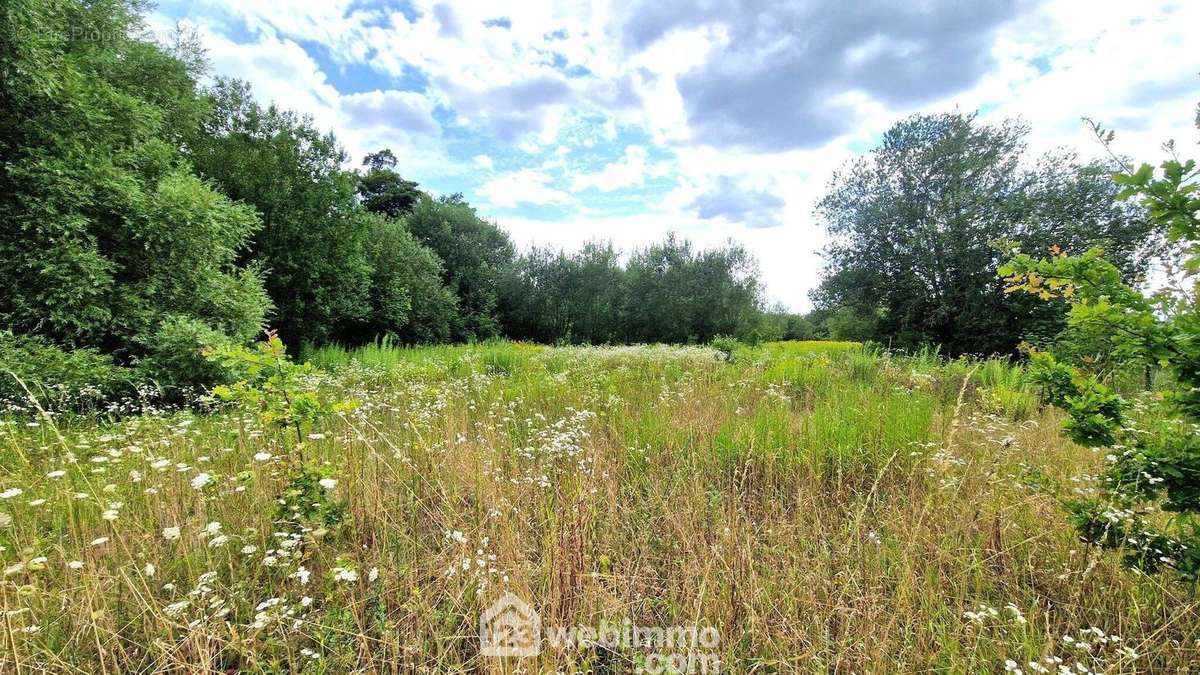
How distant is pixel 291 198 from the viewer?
571 inches

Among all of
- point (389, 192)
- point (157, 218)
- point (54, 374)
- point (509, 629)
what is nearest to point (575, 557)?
point (509, 629)

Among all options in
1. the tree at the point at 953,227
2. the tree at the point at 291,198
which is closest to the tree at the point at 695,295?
the tree at the point at 953,227

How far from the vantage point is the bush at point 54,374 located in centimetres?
502

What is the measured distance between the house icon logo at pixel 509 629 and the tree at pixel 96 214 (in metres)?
7.26

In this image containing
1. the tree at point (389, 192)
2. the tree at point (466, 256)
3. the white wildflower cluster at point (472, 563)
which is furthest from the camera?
the tree at point (389, 192)

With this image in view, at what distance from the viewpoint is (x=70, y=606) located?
174cm

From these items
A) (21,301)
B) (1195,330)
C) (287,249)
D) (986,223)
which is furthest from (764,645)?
(986,223)

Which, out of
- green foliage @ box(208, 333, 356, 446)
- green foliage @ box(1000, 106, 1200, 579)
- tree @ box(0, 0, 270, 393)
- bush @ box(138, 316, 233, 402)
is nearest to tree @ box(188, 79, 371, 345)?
tree @ box(0, 0, 270, 393)

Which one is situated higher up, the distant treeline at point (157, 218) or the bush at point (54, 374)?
the distant treeline at point (157, 218)

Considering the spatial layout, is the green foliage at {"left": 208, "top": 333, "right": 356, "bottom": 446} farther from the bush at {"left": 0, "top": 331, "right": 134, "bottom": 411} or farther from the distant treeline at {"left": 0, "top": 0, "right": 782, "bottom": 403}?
the distant treeline at {"left": 0, "top": 0, "right": 782, "bottom": 403}

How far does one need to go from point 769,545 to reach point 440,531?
6.01ft

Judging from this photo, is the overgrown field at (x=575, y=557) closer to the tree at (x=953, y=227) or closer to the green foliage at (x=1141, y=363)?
the green foliage at (x=1141, y=363)

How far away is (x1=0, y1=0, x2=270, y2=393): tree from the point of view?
597 cm

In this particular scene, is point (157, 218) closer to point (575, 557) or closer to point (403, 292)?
point (575, 557)
